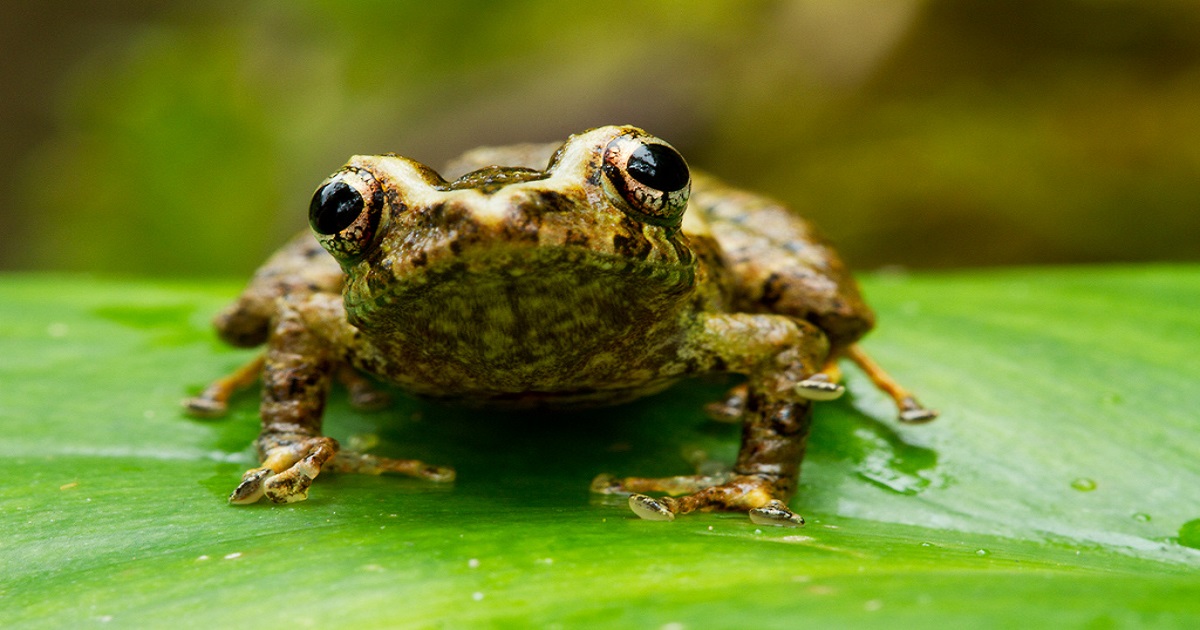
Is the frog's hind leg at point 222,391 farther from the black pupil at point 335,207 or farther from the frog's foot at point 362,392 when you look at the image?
the black pupil at point 335,207

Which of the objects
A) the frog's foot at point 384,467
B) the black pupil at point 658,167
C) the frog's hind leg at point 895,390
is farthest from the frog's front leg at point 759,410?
the black pupil at point 658,167

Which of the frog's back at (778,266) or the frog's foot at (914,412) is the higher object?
the frog's back at (778,266)

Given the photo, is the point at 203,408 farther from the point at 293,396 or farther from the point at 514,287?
the point at 514,287

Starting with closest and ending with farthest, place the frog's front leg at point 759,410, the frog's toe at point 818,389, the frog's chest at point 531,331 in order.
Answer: the frog's chest at point 531,331
the frog's front leg at point 759,410
the frog's toe at point 818,389

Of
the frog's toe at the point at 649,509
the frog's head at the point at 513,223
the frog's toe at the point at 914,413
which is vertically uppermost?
the frog's head at the point at 513,223

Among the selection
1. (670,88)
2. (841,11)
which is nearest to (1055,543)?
(841,11)

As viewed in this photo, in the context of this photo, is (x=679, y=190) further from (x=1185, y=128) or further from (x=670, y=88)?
(x=670, y=88)
